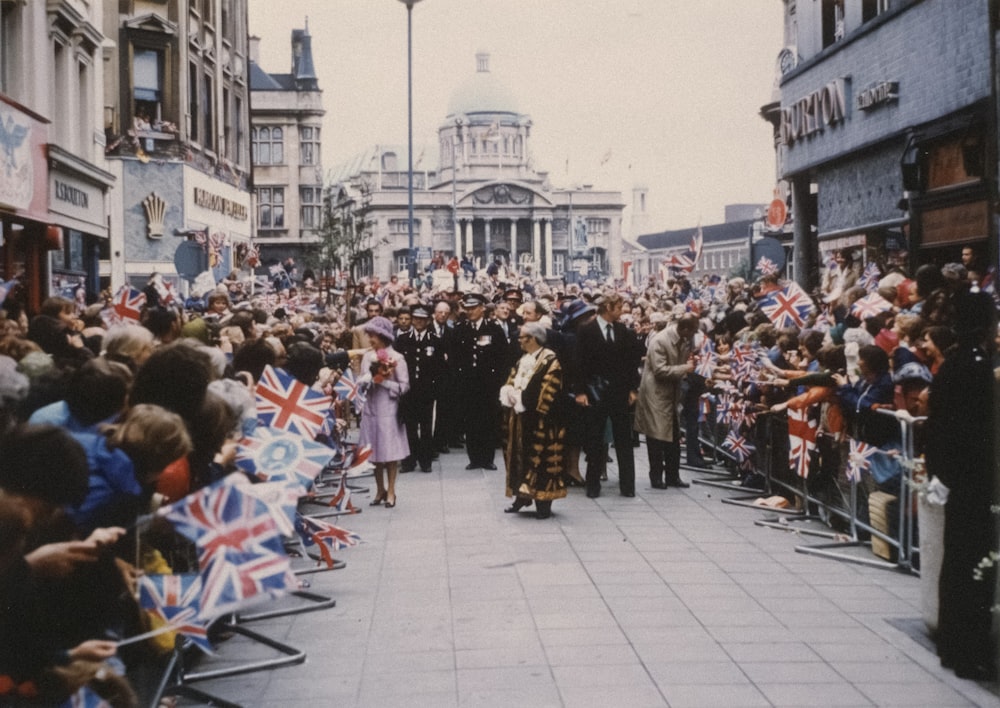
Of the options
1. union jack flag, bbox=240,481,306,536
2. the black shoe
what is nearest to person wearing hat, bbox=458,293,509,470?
the black shoe

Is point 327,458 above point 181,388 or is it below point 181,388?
below

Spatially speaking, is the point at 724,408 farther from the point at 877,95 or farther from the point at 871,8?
the point at 871,8

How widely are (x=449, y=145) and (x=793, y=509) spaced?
455 feet

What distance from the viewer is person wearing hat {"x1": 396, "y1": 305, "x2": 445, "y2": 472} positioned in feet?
49.4

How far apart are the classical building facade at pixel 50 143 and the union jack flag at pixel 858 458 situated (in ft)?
34.8

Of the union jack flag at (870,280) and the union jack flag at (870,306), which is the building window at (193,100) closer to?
the union jack flag at (870,280)

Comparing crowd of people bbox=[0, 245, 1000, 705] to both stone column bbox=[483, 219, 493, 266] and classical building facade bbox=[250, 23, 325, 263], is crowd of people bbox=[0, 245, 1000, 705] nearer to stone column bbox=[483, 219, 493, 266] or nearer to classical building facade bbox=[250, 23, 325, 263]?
classical building facade bbox=[250, 23, 325, 263]

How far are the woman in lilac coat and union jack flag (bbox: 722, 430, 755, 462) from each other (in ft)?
11.5

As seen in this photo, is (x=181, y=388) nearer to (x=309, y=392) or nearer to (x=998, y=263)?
(x=309, y=392)

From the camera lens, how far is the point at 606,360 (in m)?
13.0

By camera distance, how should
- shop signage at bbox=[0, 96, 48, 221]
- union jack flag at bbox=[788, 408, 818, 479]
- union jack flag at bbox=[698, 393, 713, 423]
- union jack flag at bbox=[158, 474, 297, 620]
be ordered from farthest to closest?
shop signage at bbox=[0, 96, 48, 221] < union jack flag at bbox=[698, 393, 713, 423] < union jack flag at bbox=[788, 408, 818, 479] < union jack flag at bbox=[158, 474, 297, 620]

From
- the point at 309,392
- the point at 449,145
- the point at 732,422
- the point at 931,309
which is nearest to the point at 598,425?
the point at 732,422

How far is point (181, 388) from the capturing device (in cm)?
575

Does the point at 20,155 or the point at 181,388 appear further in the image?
the point at 20,155
